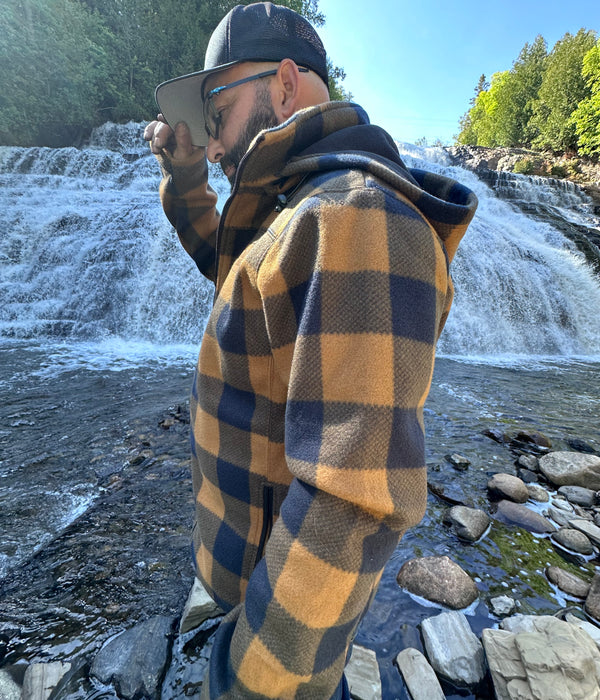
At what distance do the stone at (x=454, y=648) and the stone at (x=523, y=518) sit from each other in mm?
1204

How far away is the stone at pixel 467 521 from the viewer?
270 cm

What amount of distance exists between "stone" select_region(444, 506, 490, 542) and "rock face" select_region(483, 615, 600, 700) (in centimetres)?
86

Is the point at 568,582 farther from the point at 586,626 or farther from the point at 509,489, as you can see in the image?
the point at 509,489

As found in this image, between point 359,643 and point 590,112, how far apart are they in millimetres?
32981

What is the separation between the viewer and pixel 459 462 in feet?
12.1

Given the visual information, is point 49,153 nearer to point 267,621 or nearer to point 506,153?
point 267,621

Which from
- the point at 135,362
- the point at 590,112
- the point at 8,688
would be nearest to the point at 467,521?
the point at 8,688

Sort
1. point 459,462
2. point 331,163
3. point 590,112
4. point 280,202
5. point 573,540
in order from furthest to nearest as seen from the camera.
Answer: point 590,112, point 459,462, point 573,540, point 280,202, point 331,163

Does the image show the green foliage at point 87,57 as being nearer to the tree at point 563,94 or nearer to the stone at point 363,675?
the tree at point 563,94

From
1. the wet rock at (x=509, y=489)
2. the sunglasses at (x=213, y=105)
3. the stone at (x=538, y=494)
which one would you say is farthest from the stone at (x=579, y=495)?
the sunglasses at (x=213, y=105)

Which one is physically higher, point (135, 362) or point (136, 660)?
point (135, 362)

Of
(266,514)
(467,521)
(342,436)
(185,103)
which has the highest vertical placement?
(185,103)

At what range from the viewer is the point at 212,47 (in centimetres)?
128

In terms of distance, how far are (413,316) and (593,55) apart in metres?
37.5
